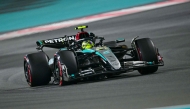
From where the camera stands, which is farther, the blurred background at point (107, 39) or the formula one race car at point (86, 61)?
the formula one race car at point (86, 61)

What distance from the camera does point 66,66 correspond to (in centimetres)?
1123

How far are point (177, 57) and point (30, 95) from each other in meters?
4.63

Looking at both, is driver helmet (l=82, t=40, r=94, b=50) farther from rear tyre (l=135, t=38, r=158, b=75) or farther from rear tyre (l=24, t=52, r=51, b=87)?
rear tyre (l=135, t=38, r=158, b=75)

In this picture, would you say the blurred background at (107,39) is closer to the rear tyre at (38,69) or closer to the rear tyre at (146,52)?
the rear tyre at (38,69)

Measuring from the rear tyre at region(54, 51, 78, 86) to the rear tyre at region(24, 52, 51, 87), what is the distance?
644mm

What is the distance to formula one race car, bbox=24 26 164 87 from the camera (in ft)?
36.8

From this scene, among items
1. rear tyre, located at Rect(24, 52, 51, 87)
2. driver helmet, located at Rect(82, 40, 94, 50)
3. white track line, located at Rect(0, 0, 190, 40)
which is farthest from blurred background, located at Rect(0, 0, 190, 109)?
driver helmet, located at Rect(82, 40, 94, 50)

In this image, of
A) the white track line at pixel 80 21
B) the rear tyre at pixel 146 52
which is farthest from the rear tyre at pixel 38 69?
the white track line at pixel 80 21

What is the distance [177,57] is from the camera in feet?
46.6

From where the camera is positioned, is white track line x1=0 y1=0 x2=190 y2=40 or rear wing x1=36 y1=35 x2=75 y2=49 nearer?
rear wing x1=36 y1=35 x2=75 y2=49

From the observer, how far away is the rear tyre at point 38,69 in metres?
12.1

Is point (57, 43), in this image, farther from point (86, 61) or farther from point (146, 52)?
point (146, 52)

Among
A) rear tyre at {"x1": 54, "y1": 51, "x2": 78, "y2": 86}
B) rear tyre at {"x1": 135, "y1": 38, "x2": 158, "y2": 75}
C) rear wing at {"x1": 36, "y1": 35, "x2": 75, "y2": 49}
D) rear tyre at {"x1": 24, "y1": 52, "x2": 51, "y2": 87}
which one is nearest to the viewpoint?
rear tyre at {"x1": 54, "y1": 51, "x2": 78, "y2": 86}

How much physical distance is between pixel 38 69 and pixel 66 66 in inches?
39.9
